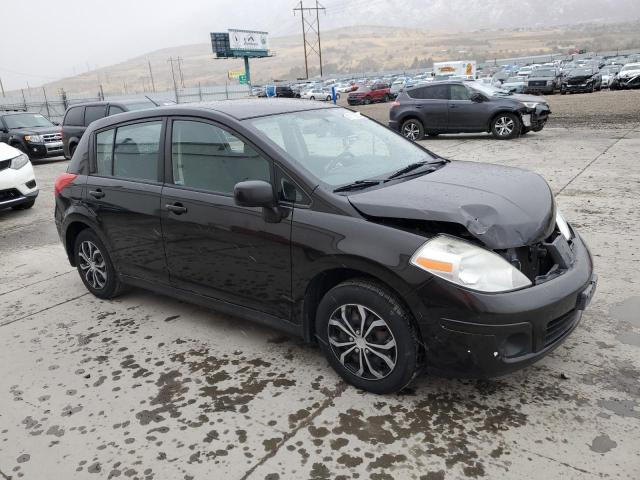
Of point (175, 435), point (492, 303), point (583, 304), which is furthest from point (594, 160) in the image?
point (175, 435)

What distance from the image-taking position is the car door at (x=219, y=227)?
3.37 meters

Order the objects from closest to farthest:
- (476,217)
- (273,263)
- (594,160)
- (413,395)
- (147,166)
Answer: (476,217), (413,395), (273,263), (147,166), (594,160)

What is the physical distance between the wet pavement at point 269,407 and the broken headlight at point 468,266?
719 millimetres

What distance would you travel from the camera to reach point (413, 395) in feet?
10.2

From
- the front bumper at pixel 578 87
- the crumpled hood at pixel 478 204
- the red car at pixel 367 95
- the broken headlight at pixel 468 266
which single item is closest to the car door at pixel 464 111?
the crumpled hood at pixel 478 204

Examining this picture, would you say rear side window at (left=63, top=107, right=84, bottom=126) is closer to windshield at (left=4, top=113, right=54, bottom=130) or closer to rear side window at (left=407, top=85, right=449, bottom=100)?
windshield at (left=4, top=113, right=54, bottom=130)

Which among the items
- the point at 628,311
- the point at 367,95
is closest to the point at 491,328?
the point at 628,311

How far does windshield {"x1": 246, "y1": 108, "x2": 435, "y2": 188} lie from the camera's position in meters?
3.45

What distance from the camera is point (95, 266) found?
15.7 feet

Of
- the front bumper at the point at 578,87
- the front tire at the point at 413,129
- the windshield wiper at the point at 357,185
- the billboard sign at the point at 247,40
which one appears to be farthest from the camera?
the billboard sign at the point at 247,40

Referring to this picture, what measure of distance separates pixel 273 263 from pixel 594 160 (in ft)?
27.9

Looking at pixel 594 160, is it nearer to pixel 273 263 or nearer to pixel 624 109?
pixel 273 263

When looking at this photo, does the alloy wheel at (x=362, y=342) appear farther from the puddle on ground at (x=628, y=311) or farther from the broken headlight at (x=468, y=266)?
the puddle on ground at (x=628, y=311)

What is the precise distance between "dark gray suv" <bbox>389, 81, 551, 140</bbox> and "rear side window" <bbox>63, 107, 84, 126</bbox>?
322 inches
